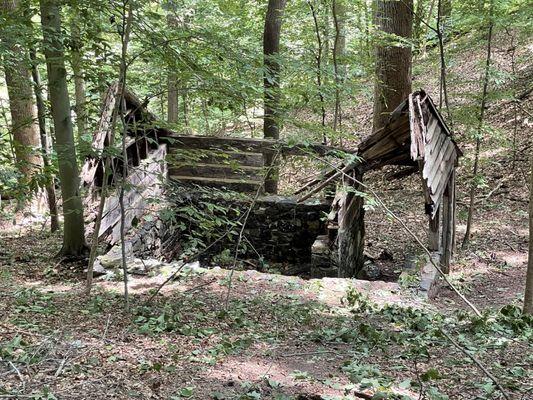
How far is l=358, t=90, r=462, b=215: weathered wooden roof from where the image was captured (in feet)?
25.9

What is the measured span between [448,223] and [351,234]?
2.32m

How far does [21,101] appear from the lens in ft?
27.7

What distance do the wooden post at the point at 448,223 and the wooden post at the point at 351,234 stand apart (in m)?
1.69

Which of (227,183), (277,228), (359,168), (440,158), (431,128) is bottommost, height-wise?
(277,228)

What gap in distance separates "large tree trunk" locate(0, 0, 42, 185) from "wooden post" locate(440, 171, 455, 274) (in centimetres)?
781

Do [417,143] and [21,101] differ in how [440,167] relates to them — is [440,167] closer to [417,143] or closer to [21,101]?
[417,143]

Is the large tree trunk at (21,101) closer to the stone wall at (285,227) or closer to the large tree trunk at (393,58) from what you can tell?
the stone wall at (285,227)

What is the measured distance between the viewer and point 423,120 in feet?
27.1

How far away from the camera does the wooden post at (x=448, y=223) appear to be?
34.1 feet

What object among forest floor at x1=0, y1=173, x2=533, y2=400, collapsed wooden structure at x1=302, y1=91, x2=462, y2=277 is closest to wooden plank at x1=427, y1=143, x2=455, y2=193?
collapsed wooden structure at x1=302, y1=91, x2=462, y2=277

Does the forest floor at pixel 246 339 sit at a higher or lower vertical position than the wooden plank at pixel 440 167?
lower


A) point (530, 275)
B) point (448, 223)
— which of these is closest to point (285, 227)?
point (448, 223)

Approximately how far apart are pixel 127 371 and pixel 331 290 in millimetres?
4091

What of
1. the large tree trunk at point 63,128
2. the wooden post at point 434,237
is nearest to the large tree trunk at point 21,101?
the large tree trunk at point 63,128
